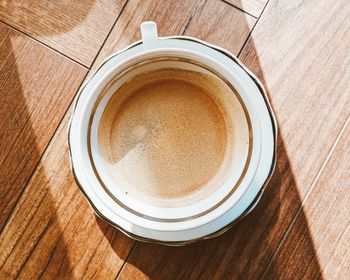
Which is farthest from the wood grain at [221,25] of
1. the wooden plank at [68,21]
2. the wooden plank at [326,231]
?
the wooden plank at [326,231]

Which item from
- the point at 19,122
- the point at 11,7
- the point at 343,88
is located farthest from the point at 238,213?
the point at 11,7

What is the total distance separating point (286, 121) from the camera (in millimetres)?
681

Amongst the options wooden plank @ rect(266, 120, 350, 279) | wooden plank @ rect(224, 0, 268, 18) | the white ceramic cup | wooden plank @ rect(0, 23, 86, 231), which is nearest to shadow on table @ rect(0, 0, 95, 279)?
wooden plank @ rect(0, 23, 86, 231)

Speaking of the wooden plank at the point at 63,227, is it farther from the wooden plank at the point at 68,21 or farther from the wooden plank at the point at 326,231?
the wooden plank at the point at 326,231

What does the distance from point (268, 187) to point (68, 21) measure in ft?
1.38

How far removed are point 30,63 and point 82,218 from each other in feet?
0.87

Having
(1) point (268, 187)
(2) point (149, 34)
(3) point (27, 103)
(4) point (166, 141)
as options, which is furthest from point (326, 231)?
(3) point (27, 103)

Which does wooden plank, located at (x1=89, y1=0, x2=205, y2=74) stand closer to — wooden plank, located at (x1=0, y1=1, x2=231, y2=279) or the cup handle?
wooden plank, located at (x1=0, y1=1, x2=231, y2=279)

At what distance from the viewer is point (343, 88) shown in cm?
69

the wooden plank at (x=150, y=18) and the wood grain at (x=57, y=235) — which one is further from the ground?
the wooden plank at (x=150, y=18)

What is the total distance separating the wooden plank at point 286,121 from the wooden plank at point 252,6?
1 cm

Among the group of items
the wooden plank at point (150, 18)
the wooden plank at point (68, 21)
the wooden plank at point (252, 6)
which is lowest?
the wooden plank at point (68, 21)

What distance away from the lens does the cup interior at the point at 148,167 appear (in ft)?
1.87

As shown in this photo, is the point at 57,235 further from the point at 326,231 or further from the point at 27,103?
the point at 326,231
